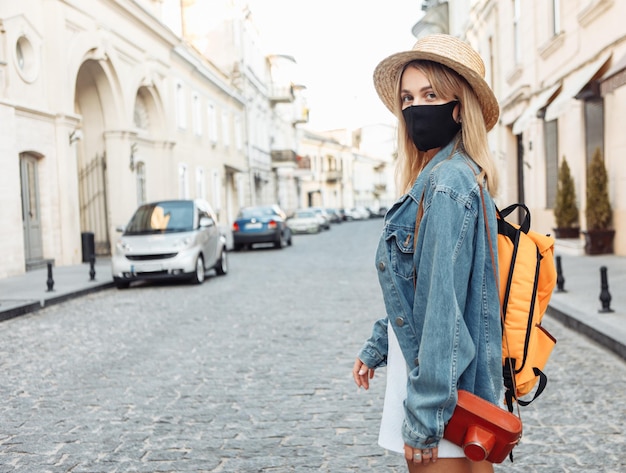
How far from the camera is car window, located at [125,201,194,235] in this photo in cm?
1405

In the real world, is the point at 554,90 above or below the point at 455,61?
above

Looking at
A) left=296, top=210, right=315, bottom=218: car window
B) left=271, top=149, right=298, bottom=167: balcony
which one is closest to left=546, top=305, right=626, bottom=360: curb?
left=296, top=210, right=315, bottom=218: car window

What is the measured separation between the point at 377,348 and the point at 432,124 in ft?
2.40

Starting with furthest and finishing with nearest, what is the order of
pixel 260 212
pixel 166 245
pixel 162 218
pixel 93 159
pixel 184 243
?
pixel 260 212
pixel 93 159
pixel 162 218
pixel 184 243
pixel 166 245

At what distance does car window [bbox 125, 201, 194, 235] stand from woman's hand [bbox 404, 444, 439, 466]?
1243cm

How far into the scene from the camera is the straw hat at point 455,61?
6.63 feet

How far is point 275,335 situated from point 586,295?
165 inches

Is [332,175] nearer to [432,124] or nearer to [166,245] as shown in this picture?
[166,245]

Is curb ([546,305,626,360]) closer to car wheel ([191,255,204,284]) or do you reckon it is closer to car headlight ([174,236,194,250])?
car wheel ([191,255,204,284])

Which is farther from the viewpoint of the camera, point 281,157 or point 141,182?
point 281,157

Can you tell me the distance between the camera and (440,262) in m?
1.83

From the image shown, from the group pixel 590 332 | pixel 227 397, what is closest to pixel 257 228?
pixel 590 332

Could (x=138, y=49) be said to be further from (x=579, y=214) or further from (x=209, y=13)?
(x=209, y=13)

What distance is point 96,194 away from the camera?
21.6 meters
